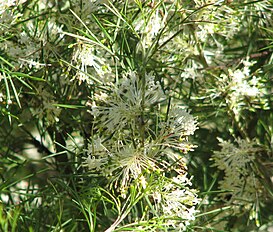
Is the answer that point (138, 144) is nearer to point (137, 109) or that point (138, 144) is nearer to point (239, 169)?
point (137, 109)

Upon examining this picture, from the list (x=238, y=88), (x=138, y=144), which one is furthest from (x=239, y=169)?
(x=138, y=144)

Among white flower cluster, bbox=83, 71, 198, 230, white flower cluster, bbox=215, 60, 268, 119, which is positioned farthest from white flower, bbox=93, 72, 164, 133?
white flower cluster, bbox=215, 60, 268, 119

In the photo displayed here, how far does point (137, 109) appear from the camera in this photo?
0.66 meters

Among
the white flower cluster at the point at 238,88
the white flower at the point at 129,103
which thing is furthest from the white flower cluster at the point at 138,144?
the white flower cluster at the point at 238,88

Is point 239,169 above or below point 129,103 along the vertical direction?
below

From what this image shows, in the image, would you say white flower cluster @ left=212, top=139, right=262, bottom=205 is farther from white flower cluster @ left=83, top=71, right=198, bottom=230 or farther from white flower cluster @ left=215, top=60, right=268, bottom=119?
white flower cluster @ left=83, top=71, right=198, bottom=230

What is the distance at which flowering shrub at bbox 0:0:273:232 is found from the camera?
0.66m

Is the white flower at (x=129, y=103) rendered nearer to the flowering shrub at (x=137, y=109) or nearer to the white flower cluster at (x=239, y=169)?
the flowering shrub at (x=137, y=109)

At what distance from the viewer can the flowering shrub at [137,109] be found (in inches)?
25.8

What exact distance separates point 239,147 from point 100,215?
0.68ft

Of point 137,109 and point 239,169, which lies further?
point 239,169

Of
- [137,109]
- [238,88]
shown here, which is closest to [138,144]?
[137,109]

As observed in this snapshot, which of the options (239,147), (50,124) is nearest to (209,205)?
(239,147)

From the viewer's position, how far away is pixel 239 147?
0.83 m
